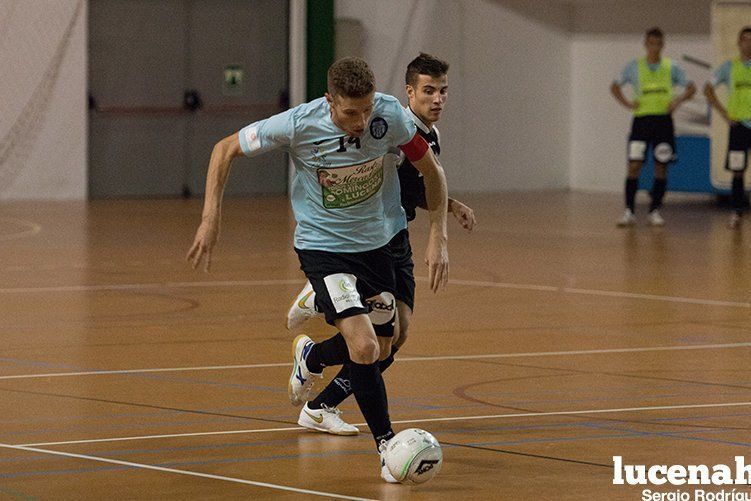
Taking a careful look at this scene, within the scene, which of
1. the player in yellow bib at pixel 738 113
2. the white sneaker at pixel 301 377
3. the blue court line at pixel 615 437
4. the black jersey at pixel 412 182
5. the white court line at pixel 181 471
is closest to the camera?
the white court line at pixel 181 471

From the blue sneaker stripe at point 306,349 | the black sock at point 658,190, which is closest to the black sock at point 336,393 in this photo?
the blue sneaker stripe at point 306,349

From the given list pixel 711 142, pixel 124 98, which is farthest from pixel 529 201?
pixel 124 98

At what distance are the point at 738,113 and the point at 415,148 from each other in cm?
1239

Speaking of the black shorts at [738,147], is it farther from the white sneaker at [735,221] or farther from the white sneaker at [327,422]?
the white sneaker at [327,422]

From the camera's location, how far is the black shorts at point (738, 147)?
18.3 meters

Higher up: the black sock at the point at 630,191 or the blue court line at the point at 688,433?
the black sock at the point at 630,191

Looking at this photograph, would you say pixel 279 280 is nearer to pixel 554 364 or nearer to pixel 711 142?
pixel 554 364

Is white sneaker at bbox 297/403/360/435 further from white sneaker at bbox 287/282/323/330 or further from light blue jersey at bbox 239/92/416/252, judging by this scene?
light blue jersey at bbox 239/92/416/252

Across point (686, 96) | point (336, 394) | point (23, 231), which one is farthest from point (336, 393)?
point (686, 96)

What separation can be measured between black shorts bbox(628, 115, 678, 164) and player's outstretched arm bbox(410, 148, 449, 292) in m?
12.1

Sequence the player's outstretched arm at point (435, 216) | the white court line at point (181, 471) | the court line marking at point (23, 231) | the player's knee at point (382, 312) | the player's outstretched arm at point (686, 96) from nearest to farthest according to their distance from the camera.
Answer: the white court line at point (181, 471), the player's outstretched arm at point (435, 216), the player's knee at point (382, 312), the court line marking at point (23, 231), the player's outstretched arm at point (686, 96)

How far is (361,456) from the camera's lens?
6.68 metres

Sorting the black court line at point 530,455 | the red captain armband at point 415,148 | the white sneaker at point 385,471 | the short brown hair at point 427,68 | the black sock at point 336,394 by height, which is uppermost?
the short brown hair at point 427,68

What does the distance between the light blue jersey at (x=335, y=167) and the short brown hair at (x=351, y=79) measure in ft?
0.96
